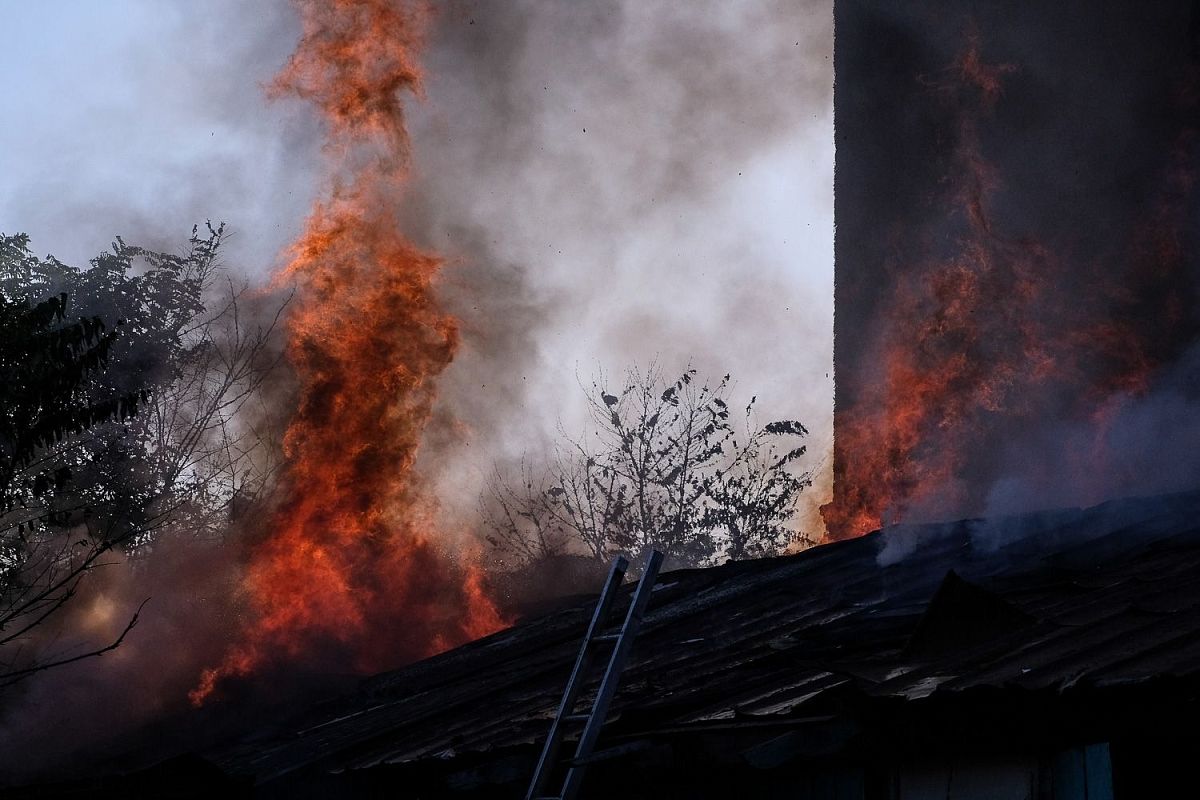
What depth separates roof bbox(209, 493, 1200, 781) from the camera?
232 inches

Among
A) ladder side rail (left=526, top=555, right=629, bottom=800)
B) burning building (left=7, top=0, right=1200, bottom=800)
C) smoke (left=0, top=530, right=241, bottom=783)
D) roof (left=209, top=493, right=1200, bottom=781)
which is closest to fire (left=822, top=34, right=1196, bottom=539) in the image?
burning building (left=7, top=0, right=1200, bottom=800)

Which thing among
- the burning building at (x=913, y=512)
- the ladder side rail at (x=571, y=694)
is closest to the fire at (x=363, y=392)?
the burning building at (x=913, y=512)

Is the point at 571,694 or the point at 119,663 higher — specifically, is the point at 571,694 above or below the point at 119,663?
below

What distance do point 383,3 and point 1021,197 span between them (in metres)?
9.89

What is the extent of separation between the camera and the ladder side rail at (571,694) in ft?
21.9

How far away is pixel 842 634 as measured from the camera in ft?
25.4

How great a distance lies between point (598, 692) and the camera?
23.0ft

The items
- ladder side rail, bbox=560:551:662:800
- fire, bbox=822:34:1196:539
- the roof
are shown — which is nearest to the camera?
the roof

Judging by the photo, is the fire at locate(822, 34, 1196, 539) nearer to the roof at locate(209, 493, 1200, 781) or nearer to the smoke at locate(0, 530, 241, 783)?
the roof at locate(209, 493, 1200, 781)

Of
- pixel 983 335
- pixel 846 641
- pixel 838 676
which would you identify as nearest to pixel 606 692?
pixel 838 676

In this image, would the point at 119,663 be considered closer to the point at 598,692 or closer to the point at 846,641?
the point at 598,692

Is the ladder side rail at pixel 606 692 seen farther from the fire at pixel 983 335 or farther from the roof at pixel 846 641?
the fire at pixel 983 335

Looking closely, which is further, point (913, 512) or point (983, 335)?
point (913, 512)

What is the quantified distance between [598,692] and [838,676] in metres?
1.37
